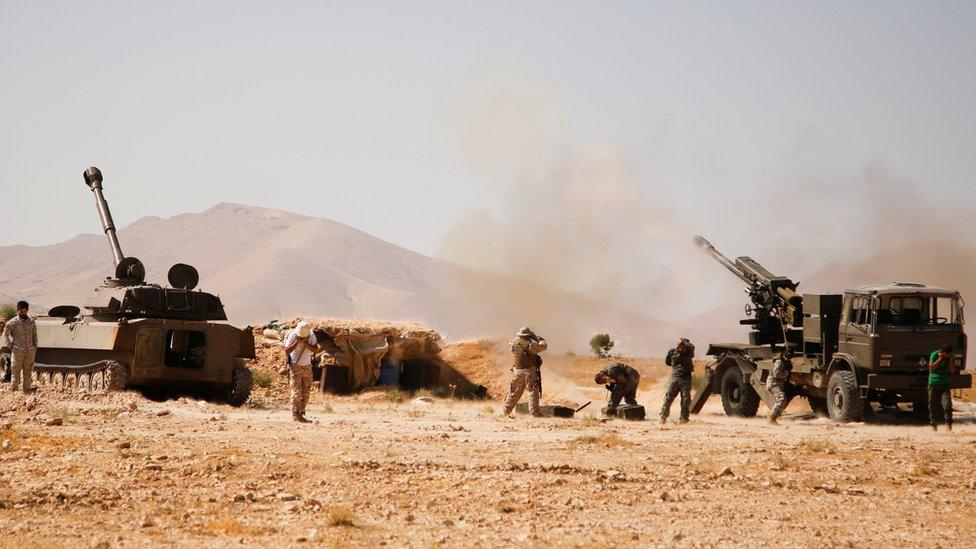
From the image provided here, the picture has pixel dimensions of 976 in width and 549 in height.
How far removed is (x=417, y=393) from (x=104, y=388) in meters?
8.72

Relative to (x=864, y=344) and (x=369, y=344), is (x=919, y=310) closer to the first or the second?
(x=864, y=344)

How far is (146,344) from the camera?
2131cm

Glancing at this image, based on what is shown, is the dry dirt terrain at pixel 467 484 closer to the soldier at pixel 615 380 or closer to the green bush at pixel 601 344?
the soldier at pixel 615 380

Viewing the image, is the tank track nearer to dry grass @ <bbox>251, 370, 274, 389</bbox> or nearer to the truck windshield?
dry grass @ <bbox>251, 370, 274, 389</bbox>

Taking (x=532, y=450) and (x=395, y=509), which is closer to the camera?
(x=395, y=509)

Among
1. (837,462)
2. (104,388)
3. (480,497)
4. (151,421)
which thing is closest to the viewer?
(480,497)

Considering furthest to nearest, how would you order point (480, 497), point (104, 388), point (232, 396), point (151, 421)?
point (232, 396) < point (104, 388) < point (151, 421) < point (480, 497)

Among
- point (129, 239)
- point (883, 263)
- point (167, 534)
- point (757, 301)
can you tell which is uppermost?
point (129, 239)

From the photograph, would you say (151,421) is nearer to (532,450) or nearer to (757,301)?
(532,450)

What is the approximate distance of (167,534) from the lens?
8.39m

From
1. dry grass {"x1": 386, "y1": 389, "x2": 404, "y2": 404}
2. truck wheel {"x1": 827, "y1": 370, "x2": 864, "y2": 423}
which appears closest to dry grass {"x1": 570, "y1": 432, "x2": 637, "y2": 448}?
truck wheel {"x1": 827, "y1": 370, "x2": 864, "y2": 423}

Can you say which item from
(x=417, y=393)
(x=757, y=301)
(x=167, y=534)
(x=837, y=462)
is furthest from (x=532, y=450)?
(x=417, y=393)

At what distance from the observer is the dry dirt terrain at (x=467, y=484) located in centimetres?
867

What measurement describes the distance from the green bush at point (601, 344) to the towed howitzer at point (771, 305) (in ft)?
123
